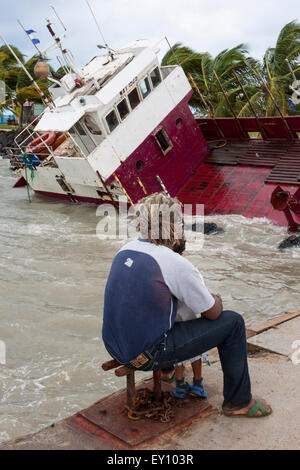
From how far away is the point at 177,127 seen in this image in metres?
15.0

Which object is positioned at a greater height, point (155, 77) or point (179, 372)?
point (179, 372)

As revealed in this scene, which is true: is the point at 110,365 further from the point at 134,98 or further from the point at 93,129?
the point at 134,98

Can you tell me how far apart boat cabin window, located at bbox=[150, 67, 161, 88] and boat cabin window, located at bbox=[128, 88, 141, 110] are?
76 centimetres

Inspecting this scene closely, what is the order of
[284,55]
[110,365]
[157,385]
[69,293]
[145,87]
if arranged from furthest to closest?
[284,55] < [145,87] < [69,293] < [157,385] < [110,365]

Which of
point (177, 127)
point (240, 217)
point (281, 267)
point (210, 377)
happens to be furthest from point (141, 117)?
point (210, 377)

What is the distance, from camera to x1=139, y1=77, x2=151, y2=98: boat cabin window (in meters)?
14.1

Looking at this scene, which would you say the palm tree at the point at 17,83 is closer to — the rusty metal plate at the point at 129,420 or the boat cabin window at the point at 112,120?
the boat cabin window at the point at 112,120

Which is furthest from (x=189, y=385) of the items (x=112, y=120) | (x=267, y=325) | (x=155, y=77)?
(x=155, y=77)

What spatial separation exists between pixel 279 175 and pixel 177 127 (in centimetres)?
336

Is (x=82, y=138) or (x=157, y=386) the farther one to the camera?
(x=82, y=138)

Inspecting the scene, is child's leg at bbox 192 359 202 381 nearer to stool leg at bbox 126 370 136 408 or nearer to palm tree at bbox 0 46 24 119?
stool leg at bbox 126 370 136 408

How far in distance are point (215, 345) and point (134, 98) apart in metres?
11.4

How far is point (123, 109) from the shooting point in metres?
13.7

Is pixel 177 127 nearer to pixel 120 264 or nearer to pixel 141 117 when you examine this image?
pixel 141 117
